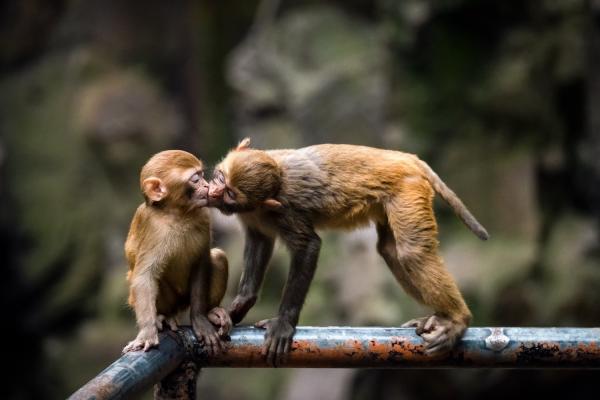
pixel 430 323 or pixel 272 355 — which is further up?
pixel 272 355

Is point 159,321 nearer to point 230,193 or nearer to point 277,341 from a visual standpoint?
point 277,341

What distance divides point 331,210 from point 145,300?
0.97 meters

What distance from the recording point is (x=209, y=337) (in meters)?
3.21

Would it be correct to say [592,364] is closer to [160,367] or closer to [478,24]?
[160,367]

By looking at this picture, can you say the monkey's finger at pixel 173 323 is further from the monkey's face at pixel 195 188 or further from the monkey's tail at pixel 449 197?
the monkey's tail at pixel 449 197

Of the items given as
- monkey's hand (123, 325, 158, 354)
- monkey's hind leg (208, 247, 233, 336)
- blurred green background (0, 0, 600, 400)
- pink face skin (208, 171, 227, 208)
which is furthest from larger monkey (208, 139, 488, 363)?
blurred green background (0, 0, 600, 400)

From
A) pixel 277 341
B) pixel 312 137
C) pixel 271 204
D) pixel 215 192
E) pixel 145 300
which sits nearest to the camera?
pixel 277 341

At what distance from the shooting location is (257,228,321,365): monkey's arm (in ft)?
11.6

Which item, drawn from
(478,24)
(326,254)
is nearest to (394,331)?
(326,254)

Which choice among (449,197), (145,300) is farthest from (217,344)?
(449,197)

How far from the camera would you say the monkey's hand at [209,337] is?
3.16 m

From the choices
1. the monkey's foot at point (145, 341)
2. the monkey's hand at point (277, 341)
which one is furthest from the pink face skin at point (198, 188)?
the monkey's foot at point (145, 341)

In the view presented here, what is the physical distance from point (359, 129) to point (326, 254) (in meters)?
1.25

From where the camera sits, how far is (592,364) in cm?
309
